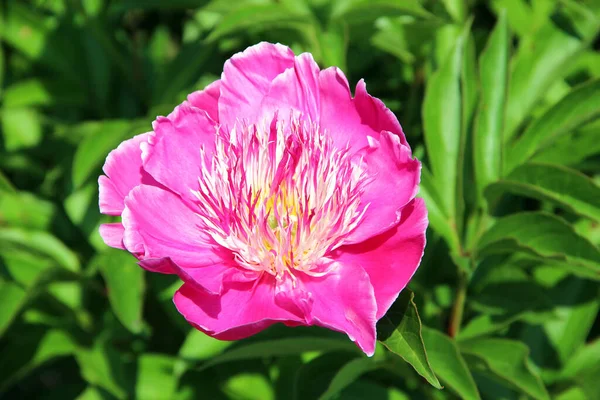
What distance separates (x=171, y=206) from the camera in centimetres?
145

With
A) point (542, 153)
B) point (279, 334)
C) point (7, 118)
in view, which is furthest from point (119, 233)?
point (7, 118)

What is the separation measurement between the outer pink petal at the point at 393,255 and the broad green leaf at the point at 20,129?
4.56 ft

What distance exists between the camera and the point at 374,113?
4.61ft

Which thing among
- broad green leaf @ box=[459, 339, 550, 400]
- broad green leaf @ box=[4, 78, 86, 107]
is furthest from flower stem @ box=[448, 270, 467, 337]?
broad green leaf @ box=[4, 78, 86, 107]

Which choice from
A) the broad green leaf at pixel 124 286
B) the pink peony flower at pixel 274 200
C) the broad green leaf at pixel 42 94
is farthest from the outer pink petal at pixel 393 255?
the broad green leaf at pixel 42 94

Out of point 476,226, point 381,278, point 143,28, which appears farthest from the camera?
point 143,28

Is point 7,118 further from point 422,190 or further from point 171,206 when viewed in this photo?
point 422,190

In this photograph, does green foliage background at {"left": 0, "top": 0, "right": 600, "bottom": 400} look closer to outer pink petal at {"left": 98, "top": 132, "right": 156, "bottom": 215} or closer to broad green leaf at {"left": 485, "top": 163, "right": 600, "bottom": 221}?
broad green leaf at {"left": 485, "top": 163, "right": 600, "bottom": 221}

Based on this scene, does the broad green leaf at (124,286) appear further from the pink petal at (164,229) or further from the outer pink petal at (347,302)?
the outer pink petal at (347,302)

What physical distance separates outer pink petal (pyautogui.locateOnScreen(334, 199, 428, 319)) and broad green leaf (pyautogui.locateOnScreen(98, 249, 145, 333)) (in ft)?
2.09

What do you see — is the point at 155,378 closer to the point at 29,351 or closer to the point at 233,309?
the point at 29,351

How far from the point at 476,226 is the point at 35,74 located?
5.48 feet

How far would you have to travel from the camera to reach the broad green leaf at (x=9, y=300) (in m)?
1.85

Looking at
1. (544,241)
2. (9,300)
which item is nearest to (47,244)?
(9,300)
